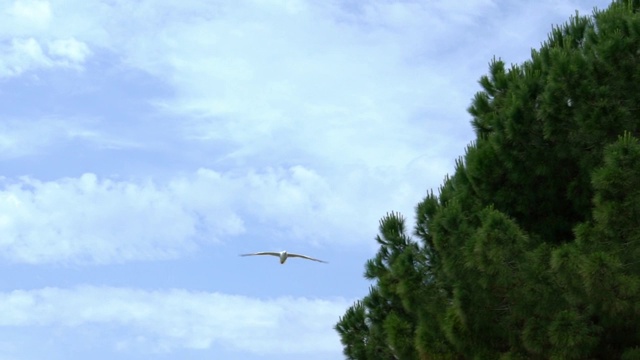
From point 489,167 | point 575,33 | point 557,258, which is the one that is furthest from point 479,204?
point 575,33

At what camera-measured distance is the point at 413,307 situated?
16094mm

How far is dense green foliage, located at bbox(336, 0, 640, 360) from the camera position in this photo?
1332 cm

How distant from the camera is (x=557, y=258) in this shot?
13.3 m

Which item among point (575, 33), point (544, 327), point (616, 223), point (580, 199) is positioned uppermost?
point (575, 33)

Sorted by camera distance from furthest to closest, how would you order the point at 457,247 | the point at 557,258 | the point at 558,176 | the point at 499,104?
1. the point at 499,104
2. the point at 558,176
3. the point at 457,247
4. the point at 557,258

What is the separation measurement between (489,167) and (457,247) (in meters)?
1.94

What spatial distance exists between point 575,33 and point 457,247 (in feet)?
16.8

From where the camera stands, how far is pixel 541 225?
15758mm

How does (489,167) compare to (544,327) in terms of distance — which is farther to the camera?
(489,167)

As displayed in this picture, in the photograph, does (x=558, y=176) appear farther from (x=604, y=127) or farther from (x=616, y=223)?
(x=616, y=223)

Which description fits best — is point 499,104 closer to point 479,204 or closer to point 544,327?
point 479,204

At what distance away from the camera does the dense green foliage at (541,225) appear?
Answer: 13.3 meters

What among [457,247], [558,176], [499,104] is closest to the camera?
[457,247]

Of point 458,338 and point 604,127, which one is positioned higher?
point 604,127
